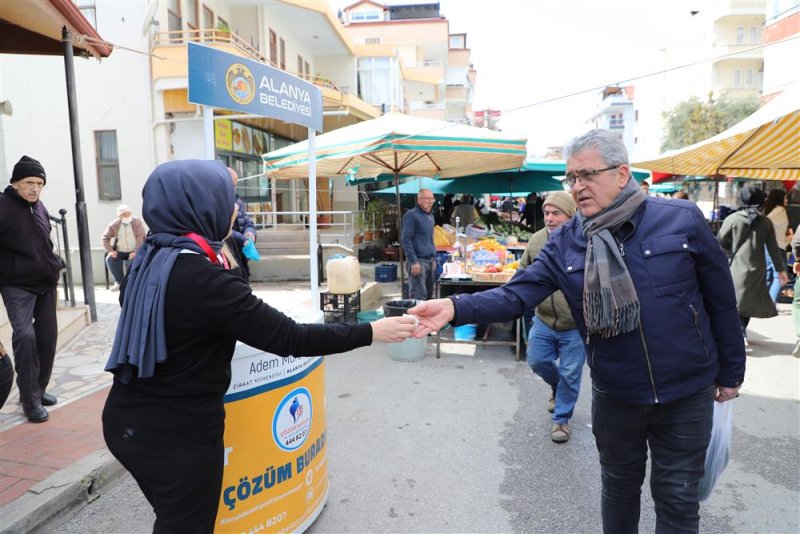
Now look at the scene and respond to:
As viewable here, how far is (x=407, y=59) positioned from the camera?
34188 millimetres

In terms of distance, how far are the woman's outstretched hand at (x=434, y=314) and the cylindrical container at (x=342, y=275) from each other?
484 cm

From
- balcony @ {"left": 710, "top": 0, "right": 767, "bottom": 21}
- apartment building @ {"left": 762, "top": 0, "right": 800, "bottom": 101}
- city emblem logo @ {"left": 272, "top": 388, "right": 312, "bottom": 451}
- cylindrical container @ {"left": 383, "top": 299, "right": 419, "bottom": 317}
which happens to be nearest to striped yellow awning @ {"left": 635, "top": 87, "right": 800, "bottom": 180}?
cylindrical container @ {"left": 383, "top": 299, "right": 419, "bottom": 317}

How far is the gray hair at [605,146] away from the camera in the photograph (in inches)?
87.5

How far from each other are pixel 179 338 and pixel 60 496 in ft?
7.00

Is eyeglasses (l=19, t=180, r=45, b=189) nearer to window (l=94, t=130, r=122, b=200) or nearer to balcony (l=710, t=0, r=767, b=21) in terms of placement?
window (l=94, t=130, r=122, b=200)

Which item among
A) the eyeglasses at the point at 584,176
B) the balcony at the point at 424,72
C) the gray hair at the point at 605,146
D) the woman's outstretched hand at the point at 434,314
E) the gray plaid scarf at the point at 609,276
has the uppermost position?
the balcony at the point at 424,72

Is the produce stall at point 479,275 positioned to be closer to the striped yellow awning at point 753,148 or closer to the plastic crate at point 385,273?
the striped yellow awning at point 753,148

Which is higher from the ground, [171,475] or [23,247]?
[23,247]

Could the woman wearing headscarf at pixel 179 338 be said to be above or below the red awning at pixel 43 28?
below

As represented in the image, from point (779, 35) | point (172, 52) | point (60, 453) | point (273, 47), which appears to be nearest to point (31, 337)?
point (60, 453)

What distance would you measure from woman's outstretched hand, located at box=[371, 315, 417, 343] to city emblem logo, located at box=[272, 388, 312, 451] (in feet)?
2.25

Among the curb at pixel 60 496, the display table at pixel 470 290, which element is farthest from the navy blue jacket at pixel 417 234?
the curb at pixel 60 496

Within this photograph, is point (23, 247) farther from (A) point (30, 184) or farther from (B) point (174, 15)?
(B) point (174, 15)

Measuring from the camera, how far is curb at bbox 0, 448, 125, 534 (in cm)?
291
